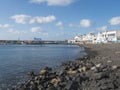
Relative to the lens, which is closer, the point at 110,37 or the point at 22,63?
the point at 22,63

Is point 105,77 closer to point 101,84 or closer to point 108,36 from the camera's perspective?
point 101,84

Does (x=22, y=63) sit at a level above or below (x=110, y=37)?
below

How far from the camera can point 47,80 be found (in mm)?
19812

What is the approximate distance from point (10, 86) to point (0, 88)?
1.05 metres

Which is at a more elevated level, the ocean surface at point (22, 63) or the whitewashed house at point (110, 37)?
the whitewashed house at point (110, 37)

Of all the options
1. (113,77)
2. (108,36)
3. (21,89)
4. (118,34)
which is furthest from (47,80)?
(108,36)

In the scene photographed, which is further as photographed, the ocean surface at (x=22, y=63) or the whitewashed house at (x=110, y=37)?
the whitewashed house at (x=110, y=37)

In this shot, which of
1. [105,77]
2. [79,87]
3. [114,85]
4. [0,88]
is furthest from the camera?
[0,88]

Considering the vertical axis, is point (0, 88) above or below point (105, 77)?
below

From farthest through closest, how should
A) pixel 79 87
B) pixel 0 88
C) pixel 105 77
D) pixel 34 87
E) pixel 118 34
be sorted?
pixel 118 34 < pixel 0 88 < pixel 34 87 < pixel 105 77 < pixel 79 87

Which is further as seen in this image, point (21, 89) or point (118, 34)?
point (118, 34)

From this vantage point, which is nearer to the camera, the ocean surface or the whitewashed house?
the ocean surface

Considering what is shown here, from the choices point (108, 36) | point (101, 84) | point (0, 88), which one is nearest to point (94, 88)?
point (101, 84)

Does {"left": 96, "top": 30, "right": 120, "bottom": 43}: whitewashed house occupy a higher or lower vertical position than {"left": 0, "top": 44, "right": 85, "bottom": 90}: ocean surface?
higher
